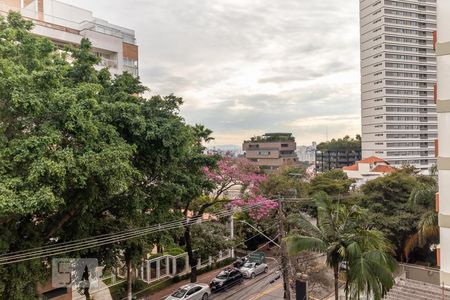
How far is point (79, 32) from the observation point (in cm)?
2600

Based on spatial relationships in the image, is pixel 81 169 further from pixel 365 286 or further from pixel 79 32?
pixel 79 32

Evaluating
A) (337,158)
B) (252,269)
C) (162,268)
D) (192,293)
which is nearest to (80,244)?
(192,293)

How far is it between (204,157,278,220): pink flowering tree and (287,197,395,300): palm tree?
8083 millimetres

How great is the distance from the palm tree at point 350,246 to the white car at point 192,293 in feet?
25.9

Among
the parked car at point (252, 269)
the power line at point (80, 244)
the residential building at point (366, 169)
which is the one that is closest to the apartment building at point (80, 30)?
the power line at point (80, 244)

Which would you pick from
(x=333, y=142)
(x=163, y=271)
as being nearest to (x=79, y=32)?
(x=163, y=271)

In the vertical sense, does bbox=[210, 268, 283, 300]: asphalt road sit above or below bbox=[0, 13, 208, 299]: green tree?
below

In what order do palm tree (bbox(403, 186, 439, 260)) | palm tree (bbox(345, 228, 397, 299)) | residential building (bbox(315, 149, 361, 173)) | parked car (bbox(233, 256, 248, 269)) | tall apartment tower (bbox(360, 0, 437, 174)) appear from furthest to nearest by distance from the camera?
residential building (bbox(315, 149, 361, 173)) < tall apartment tower (bbox(360, 0, 437, 174)) < parked car (bbox(233, 256, 248, 269)) < palm tree (bbox(403, 186, 439, 260)) < palm tree (bbox(345, 228, 397, 299))

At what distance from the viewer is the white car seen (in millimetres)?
16547

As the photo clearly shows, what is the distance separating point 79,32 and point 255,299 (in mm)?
21810

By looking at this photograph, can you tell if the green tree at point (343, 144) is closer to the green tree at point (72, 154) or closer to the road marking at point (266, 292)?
the road marking at point (266, 292)

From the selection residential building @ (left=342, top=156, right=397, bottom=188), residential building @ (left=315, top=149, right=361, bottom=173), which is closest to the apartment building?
residential building @ (left=342, top=156, right=397, bottom=188)

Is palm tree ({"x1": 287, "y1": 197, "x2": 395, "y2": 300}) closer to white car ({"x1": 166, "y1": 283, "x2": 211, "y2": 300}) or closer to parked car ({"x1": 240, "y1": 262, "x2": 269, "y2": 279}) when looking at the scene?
white car ({"x1": 166, "y1": 283, "x2": 211, "y2": 300})

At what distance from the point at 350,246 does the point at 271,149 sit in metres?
62.2
